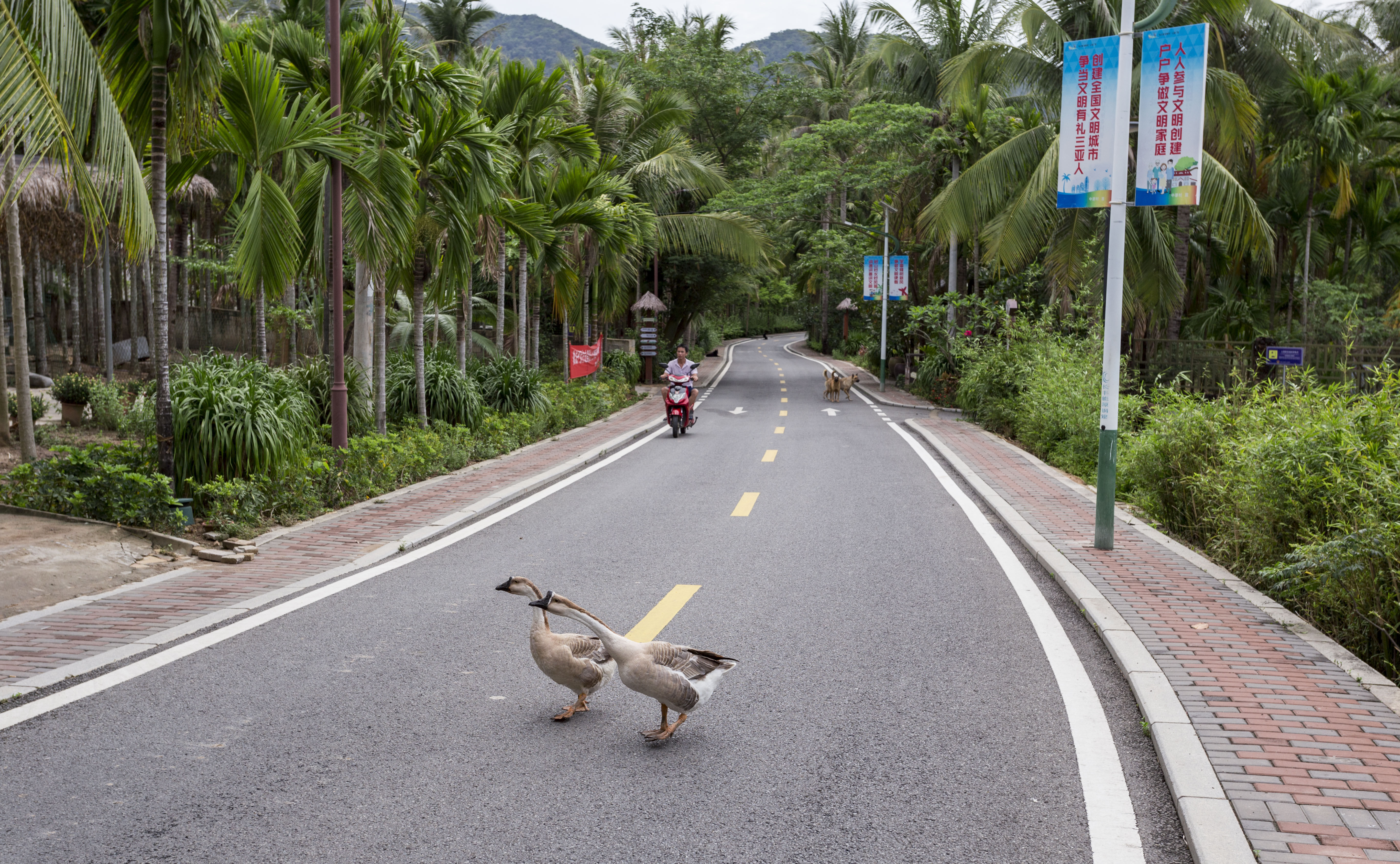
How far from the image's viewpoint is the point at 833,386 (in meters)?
30.7

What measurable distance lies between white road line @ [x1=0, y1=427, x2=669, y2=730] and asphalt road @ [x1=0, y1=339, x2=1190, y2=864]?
0.10m

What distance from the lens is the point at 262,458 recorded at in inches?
389

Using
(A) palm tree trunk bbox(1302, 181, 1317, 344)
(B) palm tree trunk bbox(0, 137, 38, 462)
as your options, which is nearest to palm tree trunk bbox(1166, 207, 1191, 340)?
(A) palm tree trunk bbox(1302, 181, 1317, 344)

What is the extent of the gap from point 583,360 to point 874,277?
1528 centimetres

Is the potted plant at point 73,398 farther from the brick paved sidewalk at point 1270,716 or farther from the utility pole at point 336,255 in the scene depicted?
the brick paved sidewalk at point 1270,716

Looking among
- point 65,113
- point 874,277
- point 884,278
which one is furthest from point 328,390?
point 874,277

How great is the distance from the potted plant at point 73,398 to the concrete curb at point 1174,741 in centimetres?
1778

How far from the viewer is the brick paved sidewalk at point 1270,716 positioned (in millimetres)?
3525

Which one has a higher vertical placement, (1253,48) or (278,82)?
(1253,48)

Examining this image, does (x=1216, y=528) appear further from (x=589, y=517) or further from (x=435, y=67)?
(x=435, y=67)

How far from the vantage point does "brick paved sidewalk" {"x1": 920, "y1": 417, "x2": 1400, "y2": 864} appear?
3.53m

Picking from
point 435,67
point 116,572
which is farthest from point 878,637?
point 435,67

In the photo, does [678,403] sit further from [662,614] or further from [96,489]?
[662,614]

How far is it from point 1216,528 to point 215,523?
9.22 meters
